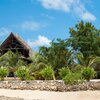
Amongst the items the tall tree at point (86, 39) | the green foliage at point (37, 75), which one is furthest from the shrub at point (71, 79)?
the tall tree at point (86, 39)

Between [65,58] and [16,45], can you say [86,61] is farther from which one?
[16,45]

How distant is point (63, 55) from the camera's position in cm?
3950

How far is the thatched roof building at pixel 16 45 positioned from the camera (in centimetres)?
5081

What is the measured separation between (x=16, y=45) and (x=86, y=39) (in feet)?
36.2

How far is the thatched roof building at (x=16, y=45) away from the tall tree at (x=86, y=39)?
24.1 feet

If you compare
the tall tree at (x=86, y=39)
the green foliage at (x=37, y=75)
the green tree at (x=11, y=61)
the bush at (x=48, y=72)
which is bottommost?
the bush at (x=48, y=72)

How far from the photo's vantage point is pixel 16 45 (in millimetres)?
51438

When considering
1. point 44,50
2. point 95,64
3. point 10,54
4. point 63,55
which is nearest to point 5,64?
point 10,54

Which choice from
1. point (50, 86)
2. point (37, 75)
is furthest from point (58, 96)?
point (37, 75)

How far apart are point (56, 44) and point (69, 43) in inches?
102

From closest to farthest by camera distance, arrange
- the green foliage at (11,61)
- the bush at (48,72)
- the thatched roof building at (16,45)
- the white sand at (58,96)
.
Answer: the white sand at (58,96) < the bush at (48,72) < the green foliage at (11,61) < the thatched roof building at (16,45)

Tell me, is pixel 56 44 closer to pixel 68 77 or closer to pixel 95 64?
pixel 95 64

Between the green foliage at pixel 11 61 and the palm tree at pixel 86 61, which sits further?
the green foliage at pixel 11 61

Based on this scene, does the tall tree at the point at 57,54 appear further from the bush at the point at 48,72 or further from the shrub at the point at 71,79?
the shrub at the point at 71,79
